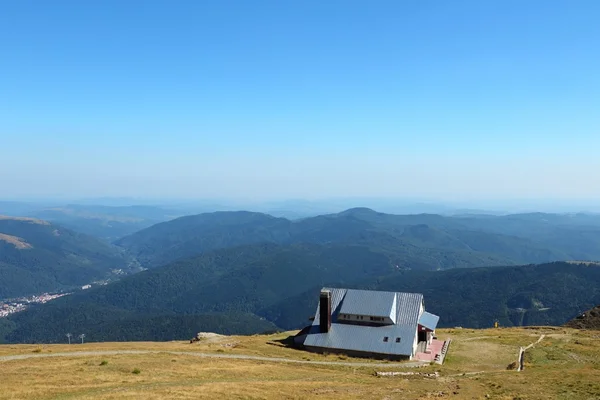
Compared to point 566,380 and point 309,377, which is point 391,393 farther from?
point 566,380

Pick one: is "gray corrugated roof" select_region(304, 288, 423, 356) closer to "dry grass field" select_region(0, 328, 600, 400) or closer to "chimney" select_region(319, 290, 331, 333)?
"chimney" select_region(319, 290, 331, 333)

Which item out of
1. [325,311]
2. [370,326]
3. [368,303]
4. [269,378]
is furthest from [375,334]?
[269,378]

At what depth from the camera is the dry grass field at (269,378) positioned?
30.0 metres

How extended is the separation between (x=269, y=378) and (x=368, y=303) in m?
30.0

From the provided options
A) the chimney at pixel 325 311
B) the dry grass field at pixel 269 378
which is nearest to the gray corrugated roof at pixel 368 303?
the chimney at pixel 325 311

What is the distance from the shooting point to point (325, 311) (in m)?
63.3

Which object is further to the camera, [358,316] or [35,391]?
[358,316]

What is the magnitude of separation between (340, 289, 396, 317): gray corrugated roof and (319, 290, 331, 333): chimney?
2.60 m

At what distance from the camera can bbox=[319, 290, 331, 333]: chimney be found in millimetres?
62281

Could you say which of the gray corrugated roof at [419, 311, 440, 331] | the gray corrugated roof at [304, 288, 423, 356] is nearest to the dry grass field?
the gray corrugated roof at [304, 288, 423, 356]

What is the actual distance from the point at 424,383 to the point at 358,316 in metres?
24.8

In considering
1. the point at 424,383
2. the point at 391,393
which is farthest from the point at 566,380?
the point at 391,393

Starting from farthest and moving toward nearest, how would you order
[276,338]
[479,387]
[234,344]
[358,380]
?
1. [276,338]
2. [234,344]
3. [358,380]
4. [479,387]

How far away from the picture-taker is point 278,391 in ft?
104
